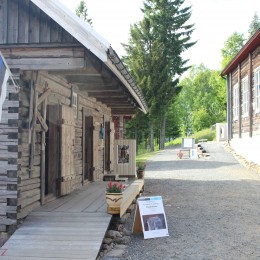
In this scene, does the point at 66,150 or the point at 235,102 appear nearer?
the point at 66,150

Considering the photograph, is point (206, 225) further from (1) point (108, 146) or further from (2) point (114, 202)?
(1) point (108, 146)

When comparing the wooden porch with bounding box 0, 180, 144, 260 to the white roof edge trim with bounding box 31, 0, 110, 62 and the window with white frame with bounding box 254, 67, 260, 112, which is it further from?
the window with white frame with bounding box 254, 67, 260, 112

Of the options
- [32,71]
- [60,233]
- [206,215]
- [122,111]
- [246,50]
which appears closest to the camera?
[60,233]

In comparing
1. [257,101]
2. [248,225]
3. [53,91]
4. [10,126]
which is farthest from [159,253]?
[257,101]

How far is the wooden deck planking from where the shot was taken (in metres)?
4.96

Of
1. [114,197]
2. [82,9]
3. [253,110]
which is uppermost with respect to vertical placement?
[82,9]

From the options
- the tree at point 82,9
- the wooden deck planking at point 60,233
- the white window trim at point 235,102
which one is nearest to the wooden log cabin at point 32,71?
the wooden deck planking at point 60,233

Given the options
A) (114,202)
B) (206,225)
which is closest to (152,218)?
(114,202)

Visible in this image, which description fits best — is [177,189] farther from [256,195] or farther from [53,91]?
[53,91]

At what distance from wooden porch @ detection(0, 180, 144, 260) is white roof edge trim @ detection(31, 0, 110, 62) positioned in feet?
8.89

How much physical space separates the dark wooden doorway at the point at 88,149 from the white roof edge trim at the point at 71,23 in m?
4.74

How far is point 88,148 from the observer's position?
10.9 metres

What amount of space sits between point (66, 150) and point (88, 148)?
2.90m

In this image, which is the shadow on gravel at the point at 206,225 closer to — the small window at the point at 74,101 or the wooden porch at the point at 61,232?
the wooden porch at the point at 61,232
